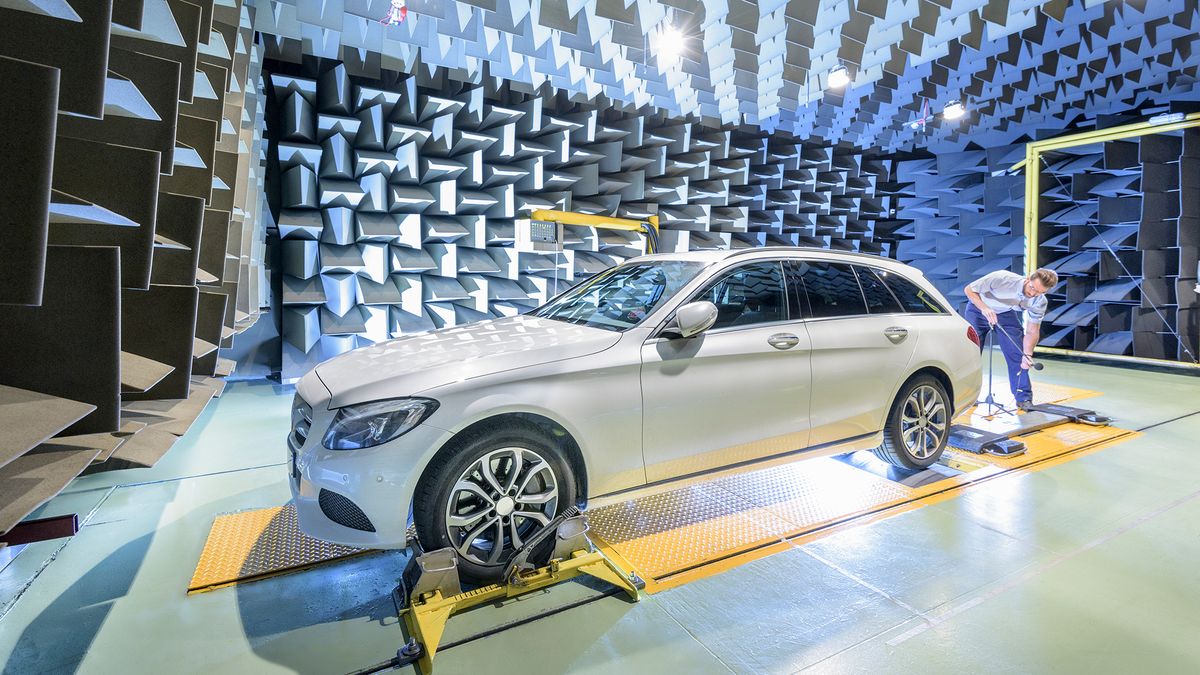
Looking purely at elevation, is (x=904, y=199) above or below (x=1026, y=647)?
above

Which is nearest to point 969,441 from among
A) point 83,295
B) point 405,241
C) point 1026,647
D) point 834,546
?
point 834,546

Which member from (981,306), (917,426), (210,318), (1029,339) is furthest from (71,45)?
(1029,339)

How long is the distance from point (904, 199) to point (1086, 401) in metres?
6.45

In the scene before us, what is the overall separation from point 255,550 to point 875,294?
3210 millimetres

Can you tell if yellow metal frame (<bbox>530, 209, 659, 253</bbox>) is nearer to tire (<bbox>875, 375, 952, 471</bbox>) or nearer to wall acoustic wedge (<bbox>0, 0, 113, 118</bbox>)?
tire (<bbox>875, 375, 952, 471</bbox>)

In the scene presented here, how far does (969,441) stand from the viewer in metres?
3.66

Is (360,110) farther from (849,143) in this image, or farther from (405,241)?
(849,143)

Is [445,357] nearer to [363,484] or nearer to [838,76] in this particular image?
[363,484]

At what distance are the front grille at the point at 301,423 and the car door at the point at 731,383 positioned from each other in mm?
1203

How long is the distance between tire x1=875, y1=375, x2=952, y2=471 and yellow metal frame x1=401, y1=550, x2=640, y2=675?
1801 millimetres

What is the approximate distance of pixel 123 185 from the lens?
78.7 inches

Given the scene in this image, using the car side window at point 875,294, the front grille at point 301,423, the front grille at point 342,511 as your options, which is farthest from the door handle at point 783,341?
the front grille at point 301,423

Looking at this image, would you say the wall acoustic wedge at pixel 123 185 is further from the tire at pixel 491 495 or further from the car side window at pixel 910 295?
the car side window at pixel 910 295

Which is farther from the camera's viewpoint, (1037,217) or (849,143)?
(849,143)
